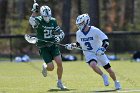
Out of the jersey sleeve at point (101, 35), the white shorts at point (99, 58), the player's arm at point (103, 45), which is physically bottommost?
the white shorts at point (99, 58)

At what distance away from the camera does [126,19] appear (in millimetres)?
61375

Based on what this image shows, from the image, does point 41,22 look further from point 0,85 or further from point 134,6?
point 134,6

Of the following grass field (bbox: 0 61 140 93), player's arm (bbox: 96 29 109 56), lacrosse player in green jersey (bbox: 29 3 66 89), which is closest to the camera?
player's arm (bbox: 96 29 109 56)

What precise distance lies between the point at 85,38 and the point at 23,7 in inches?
1708

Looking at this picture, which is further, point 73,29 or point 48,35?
point 73,29

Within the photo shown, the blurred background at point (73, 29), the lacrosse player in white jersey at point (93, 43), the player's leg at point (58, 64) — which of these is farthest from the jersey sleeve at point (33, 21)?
the blurred background at point (73, 29)

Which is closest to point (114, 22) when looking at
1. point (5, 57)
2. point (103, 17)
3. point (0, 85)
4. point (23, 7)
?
point (103, 17)

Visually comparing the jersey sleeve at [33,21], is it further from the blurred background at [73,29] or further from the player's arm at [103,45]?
the blurred background at [73,29]

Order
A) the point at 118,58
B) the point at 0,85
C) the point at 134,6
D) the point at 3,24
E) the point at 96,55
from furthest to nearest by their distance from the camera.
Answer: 1. the point at 134,6
2. the point at 3,24
3. the point at 118,58
4. the point at 0,85
5. the point at 96,55

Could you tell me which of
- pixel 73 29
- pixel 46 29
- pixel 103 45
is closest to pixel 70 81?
pixel 46 29

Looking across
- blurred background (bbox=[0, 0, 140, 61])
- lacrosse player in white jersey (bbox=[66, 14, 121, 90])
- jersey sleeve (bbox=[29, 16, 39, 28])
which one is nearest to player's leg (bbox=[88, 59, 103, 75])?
lacrosse player in white jersey (bbox=[66, 14, 121, 90])

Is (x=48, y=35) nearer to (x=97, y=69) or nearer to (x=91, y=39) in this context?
(x=91, y=39)

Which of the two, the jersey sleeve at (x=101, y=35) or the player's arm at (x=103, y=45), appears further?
the jersey sleeve at (x=101, y=35)

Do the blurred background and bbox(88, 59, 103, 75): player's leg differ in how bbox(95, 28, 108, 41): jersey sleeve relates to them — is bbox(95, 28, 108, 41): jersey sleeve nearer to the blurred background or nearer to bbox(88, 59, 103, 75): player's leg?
bbox(88, 59, 103, 75): player's leg
